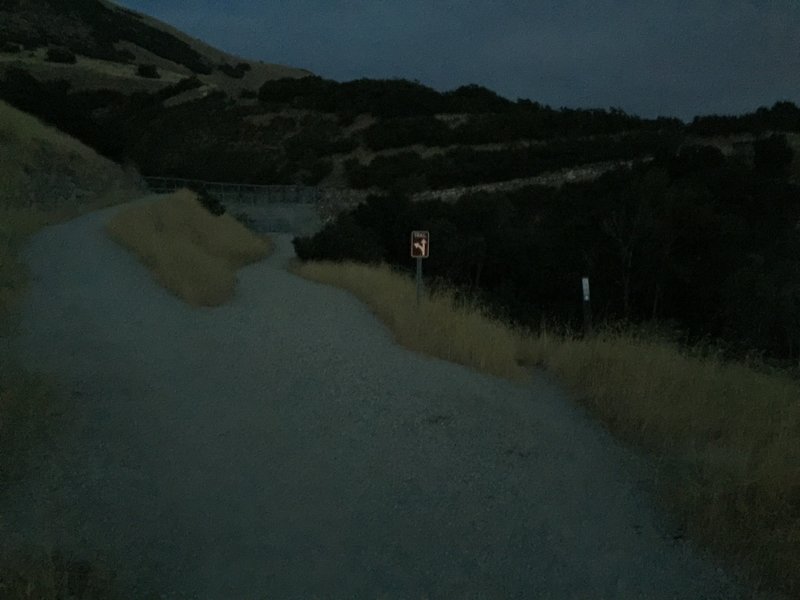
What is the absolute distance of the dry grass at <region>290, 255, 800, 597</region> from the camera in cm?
564

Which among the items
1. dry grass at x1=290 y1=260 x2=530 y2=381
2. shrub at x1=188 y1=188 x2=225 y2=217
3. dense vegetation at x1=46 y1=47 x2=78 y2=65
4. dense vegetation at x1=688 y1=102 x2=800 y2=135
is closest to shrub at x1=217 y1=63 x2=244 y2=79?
dense vegetation at x1=46 y1=47 x2=78 y2=65

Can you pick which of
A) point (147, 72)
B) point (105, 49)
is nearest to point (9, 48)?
point (147, 72)

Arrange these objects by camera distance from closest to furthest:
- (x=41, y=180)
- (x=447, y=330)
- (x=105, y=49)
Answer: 1. (x=447, y=330)
2. (x=41, y=180)
3. (x=105, y=49)

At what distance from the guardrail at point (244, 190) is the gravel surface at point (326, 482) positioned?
32915 mm

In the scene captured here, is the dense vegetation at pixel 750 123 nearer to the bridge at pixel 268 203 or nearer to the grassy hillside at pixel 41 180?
the bridge at pixel 268 203

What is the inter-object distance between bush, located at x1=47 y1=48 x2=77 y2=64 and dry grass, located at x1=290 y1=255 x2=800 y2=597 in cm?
6389

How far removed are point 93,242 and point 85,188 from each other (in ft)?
40.1

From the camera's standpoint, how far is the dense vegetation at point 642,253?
2042 centimetres

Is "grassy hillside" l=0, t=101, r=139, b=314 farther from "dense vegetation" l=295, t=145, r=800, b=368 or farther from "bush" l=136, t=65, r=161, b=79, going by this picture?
"bush" l=136, t=65, r=161, b=79

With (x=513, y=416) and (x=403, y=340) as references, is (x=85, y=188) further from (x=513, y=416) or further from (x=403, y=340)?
(x=513, y=416)

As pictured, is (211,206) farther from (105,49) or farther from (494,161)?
(105,49)

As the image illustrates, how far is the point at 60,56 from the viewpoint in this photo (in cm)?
6925

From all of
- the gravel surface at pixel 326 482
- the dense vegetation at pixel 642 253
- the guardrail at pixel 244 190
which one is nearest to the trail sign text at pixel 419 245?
the gravel surface at pixel 326 482

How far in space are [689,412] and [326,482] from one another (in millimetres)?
4201
